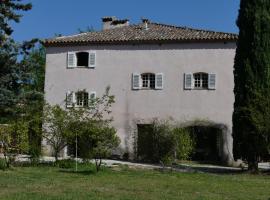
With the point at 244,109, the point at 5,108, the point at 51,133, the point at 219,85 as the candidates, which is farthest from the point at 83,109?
the point at 219,85

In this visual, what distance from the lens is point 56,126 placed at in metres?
21.4

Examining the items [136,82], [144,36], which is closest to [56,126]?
[136,82]

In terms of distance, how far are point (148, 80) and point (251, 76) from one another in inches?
368

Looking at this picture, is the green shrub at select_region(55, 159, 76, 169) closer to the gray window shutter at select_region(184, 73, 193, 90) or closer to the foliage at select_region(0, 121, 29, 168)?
the foliage at select_region(0, 121, 29, 168)

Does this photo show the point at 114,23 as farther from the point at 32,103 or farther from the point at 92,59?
the point at 32,103

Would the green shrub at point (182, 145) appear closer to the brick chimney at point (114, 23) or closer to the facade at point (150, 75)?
the facade at point (150, 75)

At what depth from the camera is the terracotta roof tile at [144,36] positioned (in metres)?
29.0

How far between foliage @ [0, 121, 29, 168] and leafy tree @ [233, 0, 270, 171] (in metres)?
8.66

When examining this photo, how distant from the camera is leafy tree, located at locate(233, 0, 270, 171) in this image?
21.1 m

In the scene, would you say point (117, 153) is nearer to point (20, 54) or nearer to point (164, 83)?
point (164, 83)

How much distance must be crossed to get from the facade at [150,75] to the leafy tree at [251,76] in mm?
6458

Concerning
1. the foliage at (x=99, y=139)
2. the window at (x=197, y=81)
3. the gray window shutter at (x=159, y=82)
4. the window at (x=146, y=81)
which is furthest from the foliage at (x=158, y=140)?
the foliage at (x=99, y=139)

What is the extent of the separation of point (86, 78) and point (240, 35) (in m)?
11.3

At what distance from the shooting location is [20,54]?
1794 cm
